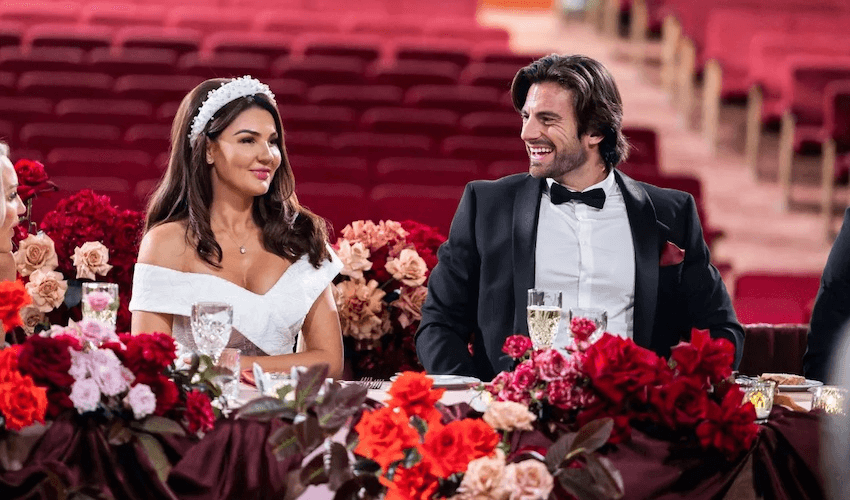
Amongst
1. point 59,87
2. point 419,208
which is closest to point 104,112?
point 59,87

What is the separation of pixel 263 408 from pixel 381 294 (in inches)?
58.4

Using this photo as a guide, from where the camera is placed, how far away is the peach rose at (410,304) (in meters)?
3.46

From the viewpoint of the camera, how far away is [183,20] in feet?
29.3

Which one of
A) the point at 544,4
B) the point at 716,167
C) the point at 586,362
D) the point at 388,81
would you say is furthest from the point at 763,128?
the point at 586,362

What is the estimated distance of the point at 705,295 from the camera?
2.82 metres

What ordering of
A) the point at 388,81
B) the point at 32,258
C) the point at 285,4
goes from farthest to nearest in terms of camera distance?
the point at 285,4 → the point at 388,81 → the point at 32,258

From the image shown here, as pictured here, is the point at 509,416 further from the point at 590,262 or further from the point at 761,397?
the point at 590,262

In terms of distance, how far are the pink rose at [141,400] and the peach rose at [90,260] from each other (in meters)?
1.45

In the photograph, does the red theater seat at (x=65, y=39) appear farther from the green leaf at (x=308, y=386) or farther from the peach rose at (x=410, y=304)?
the green leaf at (x=308, y=386)

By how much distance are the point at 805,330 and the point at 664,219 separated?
0.83 m

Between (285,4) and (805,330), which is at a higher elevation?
(285,4)

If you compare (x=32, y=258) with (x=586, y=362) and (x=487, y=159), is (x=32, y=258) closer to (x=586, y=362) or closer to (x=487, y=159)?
(x=586, y=362)

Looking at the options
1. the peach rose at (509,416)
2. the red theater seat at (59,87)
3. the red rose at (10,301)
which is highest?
the red rose at (10,301)

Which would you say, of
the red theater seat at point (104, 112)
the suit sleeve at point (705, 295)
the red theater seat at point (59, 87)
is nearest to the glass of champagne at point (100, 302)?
the suit sleeve at point (705, 295)
